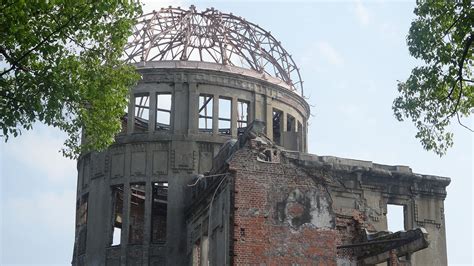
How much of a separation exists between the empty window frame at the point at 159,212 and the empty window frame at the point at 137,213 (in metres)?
0.55

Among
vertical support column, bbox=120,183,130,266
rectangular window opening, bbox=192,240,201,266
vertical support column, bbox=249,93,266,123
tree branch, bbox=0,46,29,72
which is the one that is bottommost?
rectangular window opening, bbox=192,240,201,266

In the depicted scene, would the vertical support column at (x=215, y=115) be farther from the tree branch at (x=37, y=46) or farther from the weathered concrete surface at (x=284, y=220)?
the tree branch at (x=37, y=46)

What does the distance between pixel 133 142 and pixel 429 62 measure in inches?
667

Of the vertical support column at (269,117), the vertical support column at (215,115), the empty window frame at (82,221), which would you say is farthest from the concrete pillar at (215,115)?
the empty window frame at (82,221)

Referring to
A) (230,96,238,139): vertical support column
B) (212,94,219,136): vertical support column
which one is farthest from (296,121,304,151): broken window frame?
(212,94,219,136): vertical support column

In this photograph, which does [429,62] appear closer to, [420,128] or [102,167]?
[420,128]

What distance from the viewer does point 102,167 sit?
3169 centimetres

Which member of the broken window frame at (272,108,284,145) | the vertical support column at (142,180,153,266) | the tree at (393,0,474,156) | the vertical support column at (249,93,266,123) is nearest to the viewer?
the tree at (393,0,474,156)

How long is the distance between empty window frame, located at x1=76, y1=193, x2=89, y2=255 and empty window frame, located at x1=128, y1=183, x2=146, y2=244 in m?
1.75

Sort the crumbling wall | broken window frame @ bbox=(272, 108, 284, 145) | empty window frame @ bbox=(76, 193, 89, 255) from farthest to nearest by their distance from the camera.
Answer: broken window frame @ bbox=(272, 108, 284, 145)
empty window frame @ bbox=(76, 193, 89, 255)
the crumbling wall

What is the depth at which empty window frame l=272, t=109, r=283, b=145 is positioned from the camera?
33438mm

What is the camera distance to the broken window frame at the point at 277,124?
33406 millimetres

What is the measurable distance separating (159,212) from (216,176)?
686cm

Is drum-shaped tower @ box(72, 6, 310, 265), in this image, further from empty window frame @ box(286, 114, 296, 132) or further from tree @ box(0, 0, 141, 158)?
tree @ box(0, 0, 141, 158)
